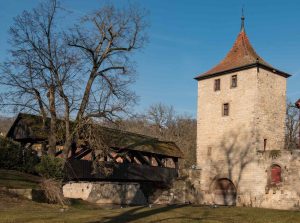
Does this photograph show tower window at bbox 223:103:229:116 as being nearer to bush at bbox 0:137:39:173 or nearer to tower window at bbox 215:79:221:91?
tower window at bbox 215:79:221:91

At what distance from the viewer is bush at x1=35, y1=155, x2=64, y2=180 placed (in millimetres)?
19219

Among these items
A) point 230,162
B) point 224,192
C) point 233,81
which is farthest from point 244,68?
point 224,192

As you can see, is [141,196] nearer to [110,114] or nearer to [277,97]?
[110,114]

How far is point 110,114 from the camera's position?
853 inches

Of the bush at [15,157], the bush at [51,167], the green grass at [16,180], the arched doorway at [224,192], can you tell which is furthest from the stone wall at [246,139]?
the green grass at [16,180]

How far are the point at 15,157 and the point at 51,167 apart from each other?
441cm

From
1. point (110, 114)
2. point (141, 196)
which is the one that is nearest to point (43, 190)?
point (110, 114)

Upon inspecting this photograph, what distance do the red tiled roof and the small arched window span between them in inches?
258

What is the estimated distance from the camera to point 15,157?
74.4ft

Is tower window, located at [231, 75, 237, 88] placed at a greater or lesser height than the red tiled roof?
lesser

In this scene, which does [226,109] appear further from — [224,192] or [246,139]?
[224,192]

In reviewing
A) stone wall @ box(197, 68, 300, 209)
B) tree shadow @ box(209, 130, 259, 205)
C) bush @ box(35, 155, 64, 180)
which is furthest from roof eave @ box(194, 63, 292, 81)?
bush @ box(35, 155, 64, 180)

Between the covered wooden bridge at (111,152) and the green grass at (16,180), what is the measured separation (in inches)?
84.1

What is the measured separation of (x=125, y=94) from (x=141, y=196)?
229 inches
